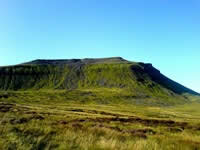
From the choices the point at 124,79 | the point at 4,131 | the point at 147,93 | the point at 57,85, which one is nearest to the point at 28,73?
the point at 57,85

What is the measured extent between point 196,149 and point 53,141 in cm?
542

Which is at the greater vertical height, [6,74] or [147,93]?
[6,74]

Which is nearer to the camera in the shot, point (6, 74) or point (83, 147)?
point (83, 147)

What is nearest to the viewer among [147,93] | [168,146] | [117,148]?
[117,148]

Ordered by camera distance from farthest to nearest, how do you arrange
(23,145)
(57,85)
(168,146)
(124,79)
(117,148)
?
(124,79) → (57,85) → (168,146) → (117,148) → (23,145)

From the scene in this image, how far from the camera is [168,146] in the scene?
8.57 m

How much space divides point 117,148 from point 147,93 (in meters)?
168

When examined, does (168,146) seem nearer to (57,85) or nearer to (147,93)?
(147,93)

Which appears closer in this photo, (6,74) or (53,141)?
(53,141)

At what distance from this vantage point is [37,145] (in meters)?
7.68

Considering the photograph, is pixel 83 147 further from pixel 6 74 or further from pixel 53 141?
pixel 6 74

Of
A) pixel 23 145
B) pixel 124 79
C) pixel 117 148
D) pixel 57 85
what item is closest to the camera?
pixel 23 145

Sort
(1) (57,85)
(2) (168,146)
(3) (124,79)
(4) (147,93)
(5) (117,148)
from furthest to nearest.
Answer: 1. (3) (124,79)
2. (1) (57,85)
3. (4) (147,93)
4. (2) (168,146)
5. (5) (117,148)

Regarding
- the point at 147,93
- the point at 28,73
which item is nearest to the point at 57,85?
the point at 28,73
